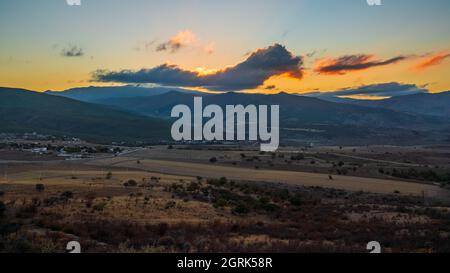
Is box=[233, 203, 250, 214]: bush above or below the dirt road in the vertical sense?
above

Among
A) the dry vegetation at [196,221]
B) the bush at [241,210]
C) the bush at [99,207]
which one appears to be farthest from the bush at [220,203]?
the bush at [99,207]

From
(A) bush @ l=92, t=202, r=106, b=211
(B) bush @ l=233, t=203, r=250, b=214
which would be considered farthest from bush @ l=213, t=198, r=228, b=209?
(A) bush @ l=92, t=202, r=106, b=211

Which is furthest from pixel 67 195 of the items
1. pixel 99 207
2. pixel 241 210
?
pixel 241 210

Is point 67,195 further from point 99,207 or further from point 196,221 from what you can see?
point 196,221

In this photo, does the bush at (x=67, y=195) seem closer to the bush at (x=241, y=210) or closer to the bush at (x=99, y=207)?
the bush at (x=99, y=207)

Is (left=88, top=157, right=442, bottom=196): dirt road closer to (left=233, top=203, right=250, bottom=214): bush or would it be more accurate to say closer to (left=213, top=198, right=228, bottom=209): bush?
(left=213, top=198, right=228, bottom=209): bush

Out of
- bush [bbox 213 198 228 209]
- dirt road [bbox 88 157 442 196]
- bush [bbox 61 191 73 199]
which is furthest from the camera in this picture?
dirt road [bbox 88 157 442 196]

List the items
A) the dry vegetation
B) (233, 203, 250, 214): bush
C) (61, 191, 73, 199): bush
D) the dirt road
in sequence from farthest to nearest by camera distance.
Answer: the dirt road
(61, 191, 73, 199): bush
(233, 203, 250, 214): bush
the dry vegetation

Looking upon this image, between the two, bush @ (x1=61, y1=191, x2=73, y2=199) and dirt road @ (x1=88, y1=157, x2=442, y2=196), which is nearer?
bush @ (x1=61, y1=191, x2=73, y2=199)

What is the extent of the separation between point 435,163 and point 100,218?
84.3 metres

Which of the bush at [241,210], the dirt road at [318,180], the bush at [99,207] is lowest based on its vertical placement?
the dirt road at [318,180]

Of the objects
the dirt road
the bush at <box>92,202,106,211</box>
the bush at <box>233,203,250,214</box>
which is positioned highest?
the bush at <box>92,202,106,211</box>

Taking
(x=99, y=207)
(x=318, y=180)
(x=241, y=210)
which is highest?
(x=99, y=207)
